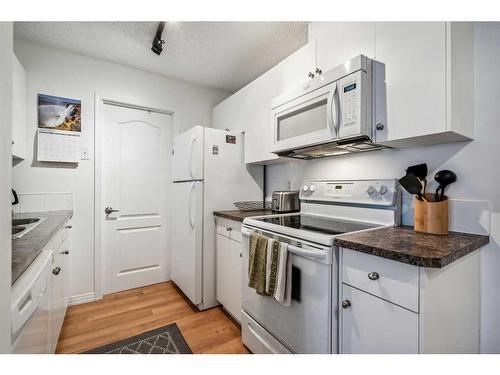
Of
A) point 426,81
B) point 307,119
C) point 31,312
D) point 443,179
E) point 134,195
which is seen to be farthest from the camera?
point 134,195

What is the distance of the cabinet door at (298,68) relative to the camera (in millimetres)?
1648

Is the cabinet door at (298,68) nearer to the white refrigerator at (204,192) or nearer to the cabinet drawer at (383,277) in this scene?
the white refrigerator at (204,192)

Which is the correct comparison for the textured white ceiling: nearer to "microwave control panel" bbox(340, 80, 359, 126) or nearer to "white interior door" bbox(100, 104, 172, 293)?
"white interior door" bbox(100, 104, 172, 293)

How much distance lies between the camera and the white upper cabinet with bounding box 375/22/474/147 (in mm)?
1021

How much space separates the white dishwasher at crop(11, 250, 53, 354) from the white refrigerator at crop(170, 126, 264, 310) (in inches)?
43.3

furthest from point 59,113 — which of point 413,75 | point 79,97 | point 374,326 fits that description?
point 374,326

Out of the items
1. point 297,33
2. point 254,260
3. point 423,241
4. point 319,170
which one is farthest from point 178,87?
point 423,241

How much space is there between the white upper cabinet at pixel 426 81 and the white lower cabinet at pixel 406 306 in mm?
598

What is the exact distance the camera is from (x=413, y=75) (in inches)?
43.9

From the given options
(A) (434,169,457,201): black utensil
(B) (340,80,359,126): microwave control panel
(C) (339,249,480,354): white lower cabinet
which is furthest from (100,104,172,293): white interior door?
(A) (434,169,457,201): black utensil

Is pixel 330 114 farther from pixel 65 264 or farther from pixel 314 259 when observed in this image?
pixel 65 264

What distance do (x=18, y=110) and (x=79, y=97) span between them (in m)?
0.52

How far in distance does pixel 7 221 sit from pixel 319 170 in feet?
5.99

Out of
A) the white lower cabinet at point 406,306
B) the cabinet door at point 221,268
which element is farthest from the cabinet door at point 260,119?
the white lower cabinet at point 406,306
